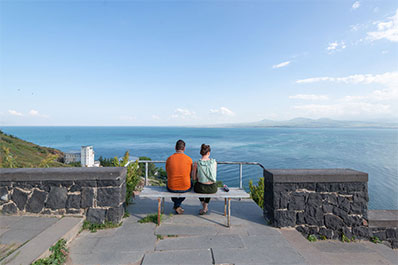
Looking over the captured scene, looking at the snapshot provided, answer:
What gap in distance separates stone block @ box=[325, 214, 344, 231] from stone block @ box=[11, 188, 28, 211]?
18.7 ft

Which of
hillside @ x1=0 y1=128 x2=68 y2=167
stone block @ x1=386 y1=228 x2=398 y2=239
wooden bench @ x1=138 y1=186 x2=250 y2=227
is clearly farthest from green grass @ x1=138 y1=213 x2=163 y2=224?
hillside @ x1=0 y1=128 x2=68 y2=167

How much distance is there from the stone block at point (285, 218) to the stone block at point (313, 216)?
247mm

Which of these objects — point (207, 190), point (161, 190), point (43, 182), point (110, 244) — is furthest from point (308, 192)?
point (43, 182)

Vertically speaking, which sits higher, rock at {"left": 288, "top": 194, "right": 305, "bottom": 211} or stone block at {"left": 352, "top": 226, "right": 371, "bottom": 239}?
rock at {"left": 288, "top": 194, "right": 305, "bottom": 211}

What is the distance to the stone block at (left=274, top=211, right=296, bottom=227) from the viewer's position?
3.96 m

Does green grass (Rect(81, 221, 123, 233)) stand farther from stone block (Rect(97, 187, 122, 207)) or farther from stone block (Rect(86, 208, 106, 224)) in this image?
stone block (Rect(97, 187, 122, 207))

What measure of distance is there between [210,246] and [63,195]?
2.89 metres

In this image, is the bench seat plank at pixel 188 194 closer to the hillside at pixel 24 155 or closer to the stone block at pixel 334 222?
the stone block at pixel 334 222

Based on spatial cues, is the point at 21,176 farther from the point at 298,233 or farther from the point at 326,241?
the point at 326,241

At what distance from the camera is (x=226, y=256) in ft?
9.76

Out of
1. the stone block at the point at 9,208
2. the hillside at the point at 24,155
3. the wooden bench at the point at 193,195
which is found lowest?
the hillside at the point at 24,155

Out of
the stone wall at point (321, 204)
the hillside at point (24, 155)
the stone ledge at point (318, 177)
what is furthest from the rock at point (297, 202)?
the hillside at point (24, 155)

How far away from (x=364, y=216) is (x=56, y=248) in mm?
5216

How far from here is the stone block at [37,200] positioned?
3984mm
